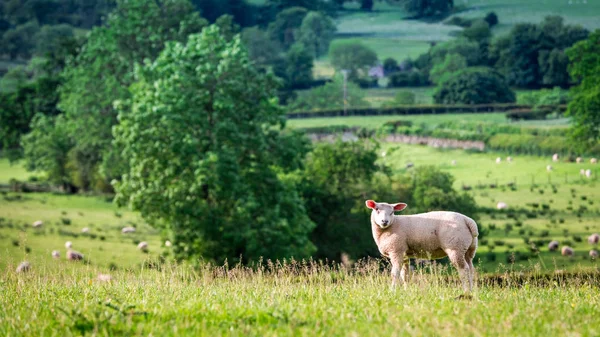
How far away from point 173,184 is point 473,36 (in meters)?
109

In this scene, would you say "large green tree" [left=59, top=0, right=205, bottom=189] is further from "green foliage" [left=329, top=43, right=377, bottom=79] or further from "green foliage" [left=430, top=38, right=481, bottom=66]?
"green foliage" [left=329, top=43, right=377, bottom=79]

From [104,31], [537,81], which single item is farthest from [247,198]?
[537,81]

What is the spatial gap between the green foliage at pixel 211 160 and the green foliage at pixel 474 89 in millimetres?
78344

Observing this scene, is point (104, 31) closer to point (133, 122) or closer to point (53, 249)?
point (53, 249)

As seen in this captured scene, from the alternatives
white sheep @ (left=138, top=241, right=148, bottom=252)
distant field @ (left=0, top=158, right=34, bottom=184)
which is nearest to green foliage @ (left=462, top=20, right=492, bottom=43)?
distant field @ (left=0, top=158, right=34, bottom=184)

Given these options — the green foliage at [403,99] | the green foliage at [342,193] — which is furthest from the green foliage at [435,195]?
the green foliage at [403,99]

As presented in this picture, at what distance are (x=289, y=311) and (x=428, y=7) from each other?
15159 cm

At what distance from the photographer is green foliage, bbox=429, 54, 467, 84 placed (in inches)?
5438

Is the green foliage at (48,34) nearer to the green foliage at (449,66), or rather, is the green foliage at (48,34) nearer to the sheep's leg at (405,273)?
→ the green foliage at (449,66)

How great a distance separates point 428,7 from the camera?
161m

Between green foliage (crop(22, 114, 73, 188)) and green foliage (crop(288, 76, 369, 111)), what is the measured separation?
159ft

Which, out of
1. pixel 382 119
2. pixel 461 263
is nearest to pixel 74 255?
pixel 461 263

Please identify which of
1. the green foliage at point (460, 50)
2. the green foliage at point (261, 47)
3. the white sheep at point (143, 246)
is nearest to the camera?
the white sheep at point (143, 246)

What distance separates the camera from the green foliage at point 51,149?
79.1 meters
